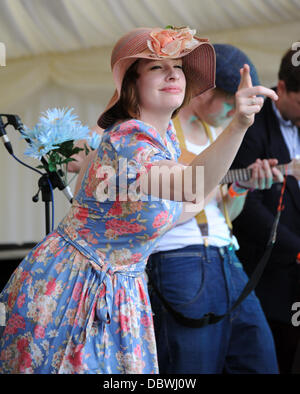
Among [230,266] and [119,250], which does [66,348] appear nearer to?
[119,250]

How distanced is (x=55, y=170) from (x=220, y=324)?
75cm

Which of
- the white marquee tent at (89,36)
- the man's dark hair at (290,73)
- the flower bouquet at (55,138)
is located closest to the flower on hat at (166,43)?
the flower bouquet at (55,138)

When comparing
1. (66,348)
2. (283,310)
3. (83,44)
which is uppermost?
(83,44)

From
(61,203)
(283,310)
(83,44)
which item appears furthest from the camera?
(61,203)

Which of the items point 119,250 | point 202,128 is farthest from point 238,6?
point 119,250

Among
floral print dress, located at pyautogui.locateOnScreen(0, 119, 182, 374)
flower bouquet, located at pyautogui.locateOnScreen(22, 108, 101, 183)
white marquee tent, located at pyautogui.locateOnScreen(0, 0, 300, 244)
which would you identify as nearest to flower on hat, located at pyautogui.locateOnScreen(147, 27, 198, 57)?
floral print dress, located at pyautogui.locateOnScreen(0, 119, 182, 374)

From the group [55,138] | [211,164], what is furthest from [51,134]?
[211,164]

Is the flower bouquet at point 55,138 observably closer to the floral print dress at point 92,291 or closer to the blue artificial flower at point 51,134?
the blue artificial flower at point 51,134

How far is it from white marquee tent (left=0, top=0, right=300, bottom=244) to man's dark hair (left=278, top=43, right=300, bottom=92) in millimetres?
978

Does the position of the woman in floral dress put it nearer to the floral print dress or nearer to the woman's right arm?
the floral print dress

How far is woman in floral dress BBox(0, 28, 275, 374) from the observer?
143 centimetres

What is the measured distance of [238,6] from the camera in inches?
135

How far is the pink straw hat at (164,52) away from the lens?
4.67 feet

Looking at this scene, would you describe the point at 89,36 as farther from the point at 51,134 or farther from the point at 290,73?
the point at 51,134
